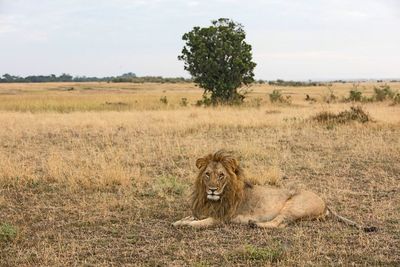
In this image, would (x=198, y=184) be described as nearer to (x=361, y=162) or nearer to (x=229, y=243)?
(x=229, y=243)

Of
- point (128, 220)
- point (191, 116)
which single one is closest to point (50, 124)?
point (191, 116)

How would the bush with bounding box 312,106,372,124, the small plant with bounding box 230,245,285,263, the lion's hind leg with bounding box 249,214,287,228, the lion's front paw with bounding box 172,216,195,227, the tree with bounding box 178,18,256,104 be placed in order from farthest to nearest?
the tree with bounding box 178,18,256,104 → the bush with bounding box 312,106,372,124 → the lion's front paw with bounding box 172,216,195,227 → the lion's hind leg with bounding box 249,214,287,228 → the small plant with bounding box 230,245,285,263

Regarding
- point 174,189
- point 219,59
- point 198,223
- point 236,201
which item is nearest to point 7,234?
point 198,223

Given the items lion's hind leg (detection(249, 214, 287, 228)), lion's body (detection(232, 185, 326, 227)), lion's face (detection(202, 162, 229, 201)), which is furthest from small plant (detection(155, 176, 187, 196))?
lion's hind leg (detection(249, 214, 287, 228))

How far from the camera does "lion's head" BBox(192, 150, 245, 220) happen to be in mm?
6770

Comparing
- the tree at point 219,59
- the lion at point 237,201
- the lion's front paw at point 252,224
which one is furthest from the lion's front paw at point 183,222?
the tree at point 219,59

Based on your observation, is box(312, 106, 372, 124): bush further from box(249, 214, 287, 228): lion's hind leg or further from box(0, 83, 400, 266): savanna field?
box(249, 214, 287, 228): lion's hind leg

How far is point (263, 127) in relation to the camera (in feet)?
59.1

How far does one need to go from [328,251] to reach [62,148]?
9.50 meters

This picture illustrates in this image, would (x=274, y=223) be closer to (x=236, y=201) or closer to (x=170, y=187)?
(x=236, y=201)

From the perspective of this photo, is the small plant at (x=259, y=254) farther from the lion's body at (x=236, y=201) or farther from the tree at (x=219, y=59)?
the tree at (x=219, y=59)

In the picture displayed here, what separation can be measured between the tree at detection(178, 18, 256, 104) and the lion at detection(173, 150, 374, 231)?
2102 centimetres

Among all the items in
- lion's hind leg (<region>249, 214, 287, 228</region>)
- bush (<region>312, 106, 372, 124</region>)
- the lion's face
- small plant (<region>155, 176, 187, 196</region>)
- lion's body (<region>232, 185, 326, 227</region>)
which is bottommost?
small plant (<region>155, 176, 187, 196</region>)

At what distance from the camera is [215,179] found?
6.75 metres
